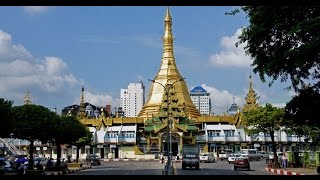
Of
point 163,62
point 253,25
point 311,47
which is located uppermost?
point 163,62

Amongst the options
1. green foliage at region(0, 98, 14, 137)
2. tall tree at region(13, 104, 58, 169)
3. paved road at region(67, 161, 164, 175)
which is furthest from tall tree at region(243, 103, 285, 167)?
green foliage at region(0, 98, 14, 137)

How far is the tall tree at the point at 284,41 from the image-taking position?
15945mm

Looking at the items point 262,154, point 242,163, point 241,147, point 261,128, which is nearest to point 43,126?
point 242,163

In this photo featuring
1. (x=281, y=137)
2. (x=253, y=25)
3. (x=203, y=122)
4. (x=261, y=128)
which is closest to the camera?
(x=253, y=25)

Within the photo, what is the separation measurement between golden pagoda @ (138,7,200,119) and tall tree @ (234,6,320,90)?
77.9 metres

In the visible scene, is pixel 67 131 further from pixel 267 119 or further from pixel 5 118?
pixel 5 118

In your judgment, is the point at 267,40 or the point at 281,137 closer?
the point at 267,40

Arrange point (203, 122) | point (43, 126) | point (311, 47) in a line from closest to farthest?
1. point (311, 47)
2. point (43, 126)
3. point (203, 122)

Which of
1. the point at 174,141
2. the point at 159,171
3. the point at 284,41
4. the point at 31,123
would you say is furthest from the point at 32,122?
the point at 174,141

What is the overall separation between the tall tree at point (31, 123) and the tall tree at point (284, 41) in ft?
77.0

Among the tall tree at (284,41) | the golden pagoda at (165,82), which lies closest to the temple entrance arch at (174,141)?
the golden pagoda at (165,82)

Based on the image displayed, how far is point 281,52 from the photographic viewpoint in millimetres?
19500

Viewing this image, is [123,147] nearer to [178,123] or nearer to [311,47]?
[178,123]
